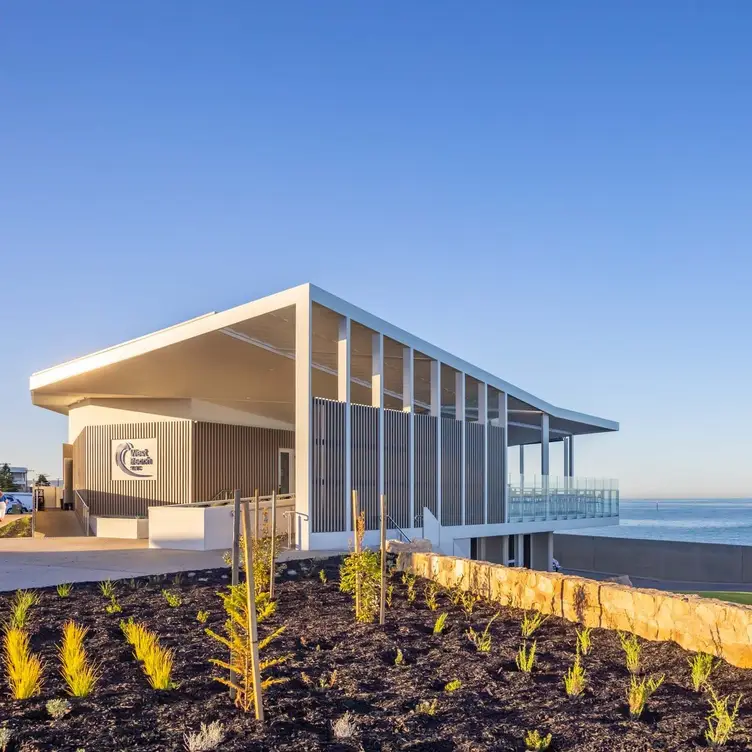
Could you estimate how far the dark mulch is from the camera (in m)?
3.87

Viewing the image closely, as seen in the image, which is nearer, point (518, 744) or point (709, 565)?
point (518, 744)

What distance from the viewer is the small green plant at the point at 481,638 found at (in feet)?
18.6

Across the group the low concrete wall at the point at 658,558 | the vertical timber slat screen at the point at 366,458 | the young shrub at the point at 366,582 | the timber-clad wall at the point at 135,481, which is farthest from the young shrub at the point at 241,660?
the low concrete wall at the point at 658,558

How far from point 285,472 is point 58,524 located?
22.1 feet

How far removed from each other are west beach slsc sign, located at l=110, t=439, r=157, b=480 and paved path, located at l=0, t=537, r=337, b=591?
4.32 metres

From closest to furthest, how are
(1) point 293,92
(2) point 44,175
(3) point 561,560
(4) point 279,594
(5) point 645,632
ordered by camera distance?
(5) point 645,632 → (4) point 279,594 → (1) point 293,92 → (2) point 44,175 → (3) point 561,560

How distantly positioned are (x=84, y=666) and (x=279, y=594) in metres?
3.32

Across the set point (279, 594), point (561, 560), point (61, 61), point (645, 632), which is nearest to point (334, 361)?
point (61, 61)

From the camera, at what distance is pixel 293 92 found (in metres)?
14.3

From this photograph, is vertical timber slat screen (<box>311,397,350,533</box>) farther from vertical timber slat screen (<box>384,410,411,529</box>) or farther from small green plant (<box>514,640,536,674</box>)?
small green plant (<box>514,640,536,674</box>)

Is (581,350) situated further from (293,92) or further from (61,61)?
(61,61)

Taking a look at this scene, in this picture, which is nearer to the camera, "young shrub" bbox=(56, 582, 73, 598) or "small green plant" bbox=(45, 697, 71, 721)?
"small green plant" bbox=(45, 697, 71, 721)

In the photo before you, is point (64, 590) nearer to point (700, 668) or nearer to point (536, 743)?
point (536, 743)

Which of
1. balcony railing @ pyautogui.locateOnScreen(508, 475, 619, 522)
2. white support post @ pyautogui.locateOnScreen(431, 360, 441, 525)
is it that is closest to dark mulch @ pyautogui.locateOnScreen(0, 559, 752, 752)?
white support post @ pyautogui.locateOnScreen(431, 360, 441, 525)
